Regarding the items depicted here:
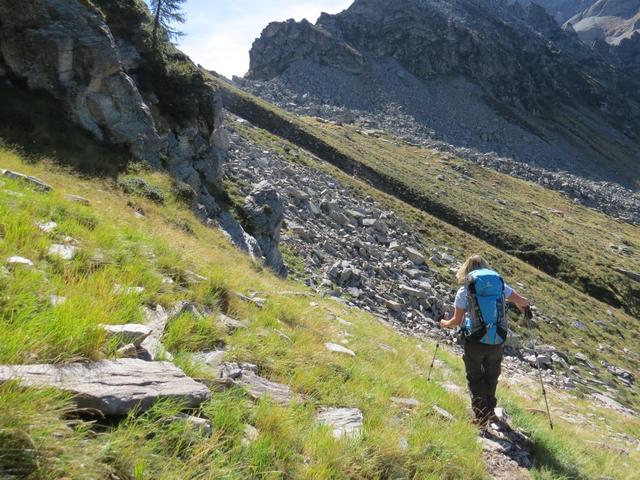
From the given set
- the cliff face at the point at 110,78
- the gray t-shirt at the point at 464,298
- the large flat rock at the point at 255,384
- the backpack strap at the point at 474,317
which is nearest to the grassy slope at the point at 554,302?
the cliff face at the point at 110,78

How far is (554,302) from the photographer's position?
3347 centimetres

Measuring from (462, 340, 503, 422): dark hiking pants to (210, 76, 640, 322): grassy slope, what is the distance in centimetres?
4165

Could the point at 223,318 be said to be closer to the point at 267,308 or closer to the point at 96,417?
the point at 267,308

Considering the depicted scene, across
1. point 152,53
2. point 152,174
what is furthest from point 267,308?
point 152,53

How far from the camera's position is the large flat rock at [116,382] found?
2.54 metres

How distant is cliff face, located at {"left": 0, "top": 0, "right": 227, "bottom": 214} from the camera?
1373 cm

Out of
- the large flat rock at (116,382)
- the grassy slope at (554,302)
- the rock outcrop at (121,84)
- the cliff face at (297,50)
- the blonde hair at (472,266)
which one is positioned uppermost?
the cliff face at (297,50)

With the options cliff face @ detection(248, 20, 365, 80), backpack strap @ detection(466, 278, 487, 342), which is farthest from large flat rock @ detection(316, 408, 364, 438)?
cliff face @ detection(248, 20, 365, 80)

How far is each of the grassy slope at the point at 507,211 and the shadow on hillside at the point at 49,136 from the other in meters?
39.0

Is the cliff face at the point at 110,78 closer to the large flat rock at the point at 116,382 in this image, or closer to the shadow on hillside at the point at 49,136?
the shadow on hillside at the point at 49,136

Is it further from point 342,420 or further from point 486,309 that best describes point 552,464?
point 342,420

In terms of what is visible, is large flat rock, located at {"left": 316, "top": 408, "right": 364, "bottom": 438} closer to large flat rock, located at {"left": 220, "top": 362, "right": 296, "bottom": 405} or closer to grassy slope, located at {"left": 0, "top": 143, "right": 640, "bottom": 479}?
grassy slope, located at {"left": 0, "top": 143, "right": 640, "bottom": 479}

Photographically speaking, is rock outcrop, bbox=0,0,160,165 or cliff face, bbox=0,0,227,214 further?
cliff face, bbox=0,0,227,214

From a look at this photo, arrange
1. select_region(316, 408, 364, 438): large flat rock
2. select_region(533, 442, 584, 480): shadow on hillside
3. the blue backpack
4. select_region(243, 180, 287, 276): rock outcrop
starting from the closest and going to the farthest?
select_region(316, 408, 364, 438): large flat rock → select_region(533, 442, 584, 480): shadow on hillside → the blue backpack → select_region(243, 180, 287, 276): rock outcrop
